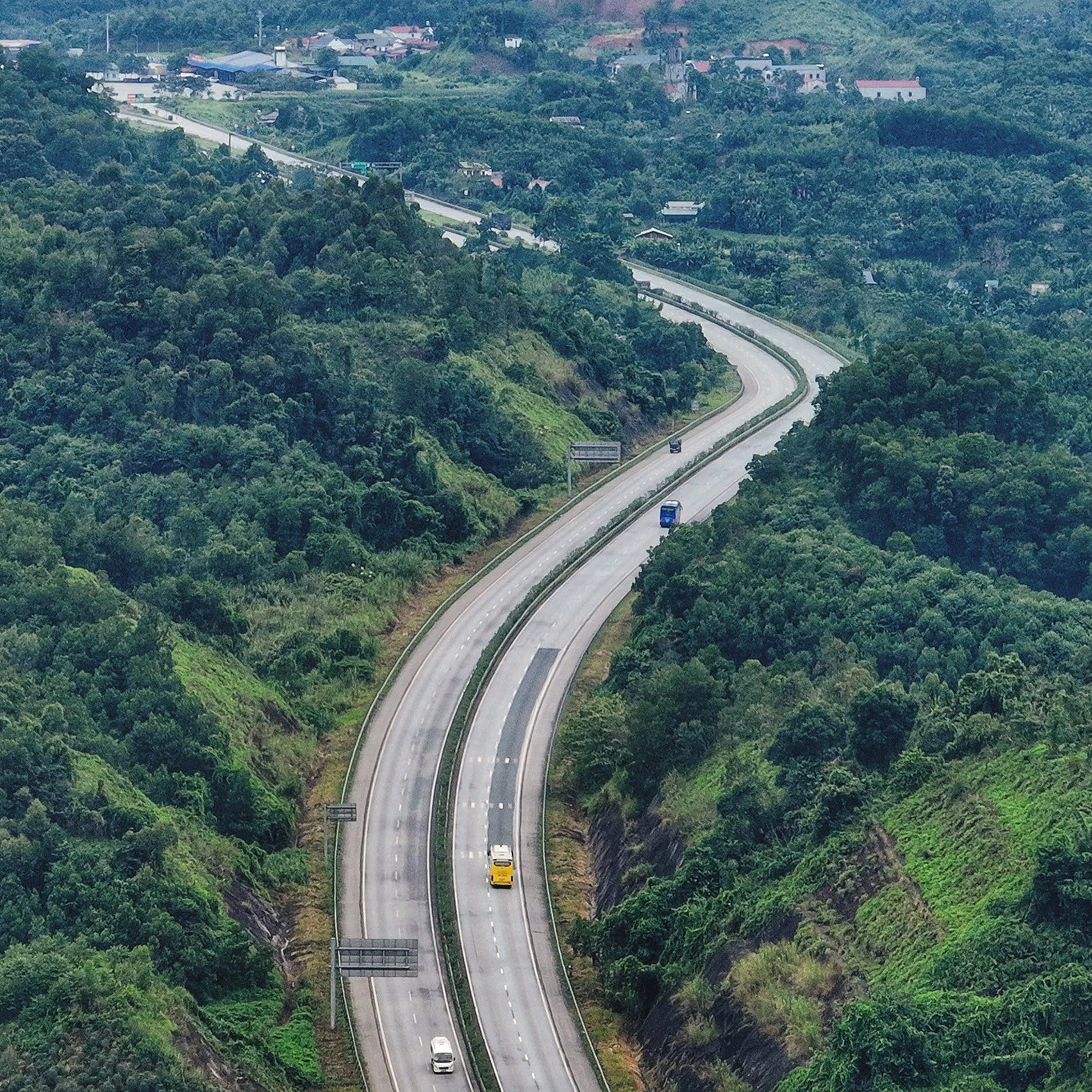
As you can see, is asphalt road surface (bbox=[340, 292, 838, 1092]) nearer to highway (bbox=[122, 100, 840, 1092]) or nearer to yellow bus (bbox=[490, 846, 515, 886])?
highway (bbox=[122, 100, 840, 1092])

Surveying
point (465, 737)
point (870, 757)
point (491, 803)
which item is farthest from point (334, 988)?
point (465, 737)

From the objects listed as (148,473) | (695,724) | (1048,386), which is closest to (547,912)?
(695,724)

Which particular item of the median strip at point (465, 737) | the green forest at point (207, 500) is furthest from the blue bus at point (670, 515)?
the green forest at point (207, 500)

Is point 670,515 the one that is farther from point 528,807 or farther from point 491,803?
point 491,803

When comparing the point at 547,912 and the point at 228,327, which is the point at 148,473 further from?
the point at 547,912

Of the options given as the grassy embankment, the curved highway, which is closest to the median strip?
the curved highway

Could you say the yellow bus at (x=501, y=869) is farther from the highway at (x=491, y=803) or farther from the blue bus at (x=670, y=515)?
the blue bus at (x=670, y=515)

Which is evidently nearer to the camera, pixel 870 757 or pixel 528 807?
pixel 870 757
